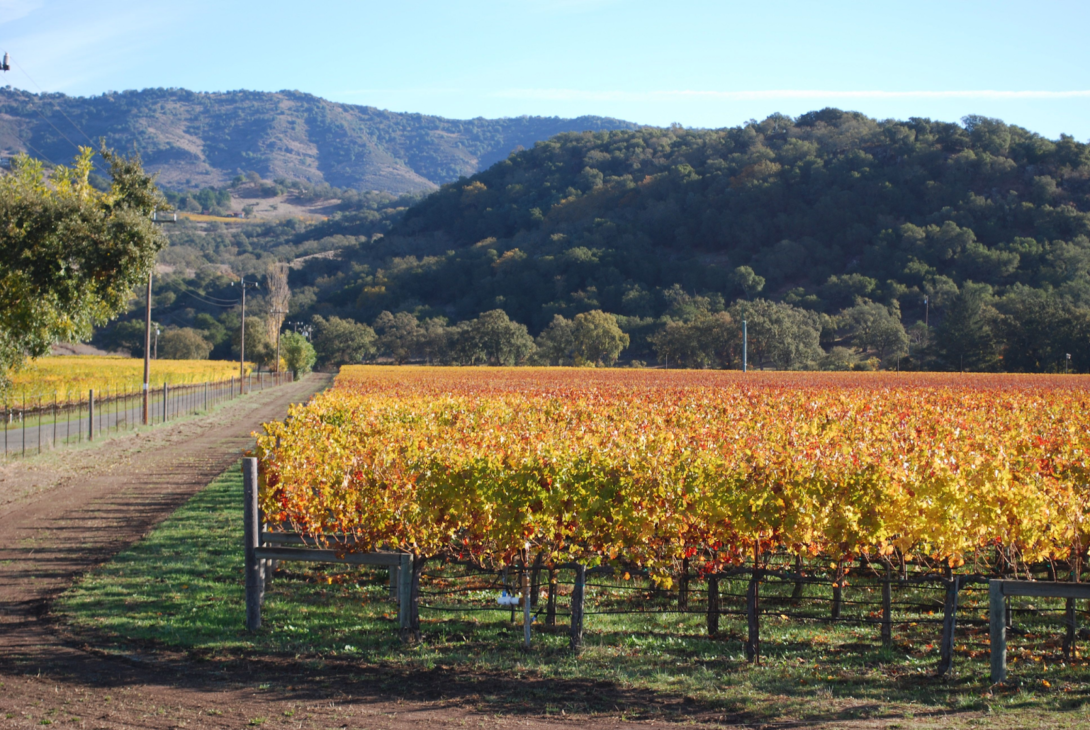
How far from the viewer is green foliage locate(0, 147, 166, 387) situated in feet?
49.8

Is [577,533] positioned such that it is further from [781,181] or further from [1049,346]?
[781,181]

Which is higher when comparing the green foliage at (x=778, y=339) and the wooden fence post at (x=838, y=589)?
the green foliage at (x=778, y=339)

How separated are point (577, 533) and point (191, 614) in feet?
13.1

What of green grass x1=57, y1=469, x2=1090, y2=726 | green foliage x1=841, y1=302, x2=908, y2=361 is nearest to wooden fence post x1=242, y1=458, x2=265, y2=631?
green grass x1=57, y1=469, x2=1090, y2=726

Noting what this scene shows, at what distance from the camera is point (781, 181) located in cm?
12250

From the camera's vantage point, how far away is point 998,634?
6.18m

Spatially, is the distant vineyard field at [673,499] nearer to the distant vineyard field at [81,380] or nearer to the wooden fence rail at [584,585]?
the wooden fence rail at [584,585]

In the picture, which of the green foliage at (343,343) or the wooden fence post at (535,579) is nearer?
the wooden fence post at (535,579)

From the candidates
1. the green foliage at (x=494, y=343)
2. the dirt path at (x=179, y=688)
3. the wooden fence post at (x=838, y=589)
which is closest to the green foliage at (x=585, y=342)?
the green foliage at (x=494, y=343)

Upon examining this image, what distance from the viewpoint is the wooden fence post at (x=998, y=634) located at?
242 inches

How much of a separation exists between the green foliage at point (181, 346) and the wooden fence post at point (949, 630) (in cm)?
10413

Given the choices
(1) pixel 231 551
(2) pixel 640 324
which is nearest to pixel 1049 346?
(2) pixel 640 324

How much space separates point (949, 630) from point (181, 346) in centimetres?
10538

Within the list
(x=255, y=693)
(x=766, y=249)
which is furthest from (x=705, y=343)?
(x=255, y=693)
